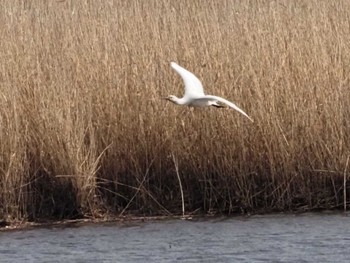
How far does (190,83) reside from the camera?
5.86m

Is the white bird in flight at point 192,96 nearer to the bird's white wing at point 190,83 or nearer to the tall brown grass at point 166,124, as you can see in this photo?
the bird's white wing at point 190,83

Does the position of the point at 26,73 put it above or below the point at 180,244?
above

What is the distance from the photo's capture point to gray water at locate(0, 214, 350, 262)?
17.9 feet

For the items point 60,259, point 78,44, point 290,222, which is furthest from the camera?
point 78,44

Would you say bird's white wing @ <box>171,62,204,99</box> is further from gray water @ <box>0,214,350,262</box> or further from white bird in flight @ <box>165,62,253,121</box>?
gray water @ <box>0,214,350,262</box>

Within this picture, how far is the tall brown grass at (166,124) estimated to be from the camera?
6168mm

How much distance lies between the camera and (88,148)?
6.20m

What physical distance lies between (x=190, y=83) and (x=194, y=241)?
3.15ft

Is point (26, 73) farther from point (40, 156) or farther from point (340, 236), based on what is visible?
point (340, 236)

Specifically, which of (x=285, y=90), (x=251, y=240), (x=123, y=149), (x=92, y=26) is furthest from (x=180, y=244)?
(x=92, y=26)

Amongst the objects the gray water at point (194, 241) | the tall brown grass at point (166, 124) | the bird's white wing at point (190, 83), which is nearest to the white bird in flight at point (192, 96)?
the bird's white wing at point (190, 83)

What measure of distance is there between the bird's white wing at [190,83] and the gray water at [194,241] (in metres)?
0.88

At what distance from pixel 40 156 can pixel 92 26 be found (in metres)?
1.01

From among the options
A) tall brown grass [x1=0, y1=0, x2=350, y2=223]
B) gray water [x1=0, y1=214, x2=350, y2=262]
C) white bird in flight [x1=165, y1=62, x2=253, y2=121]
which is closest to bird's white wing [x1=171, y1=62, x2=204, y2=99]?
white bird in flight [x1=165, y1=62, x2=253, y2=121]
